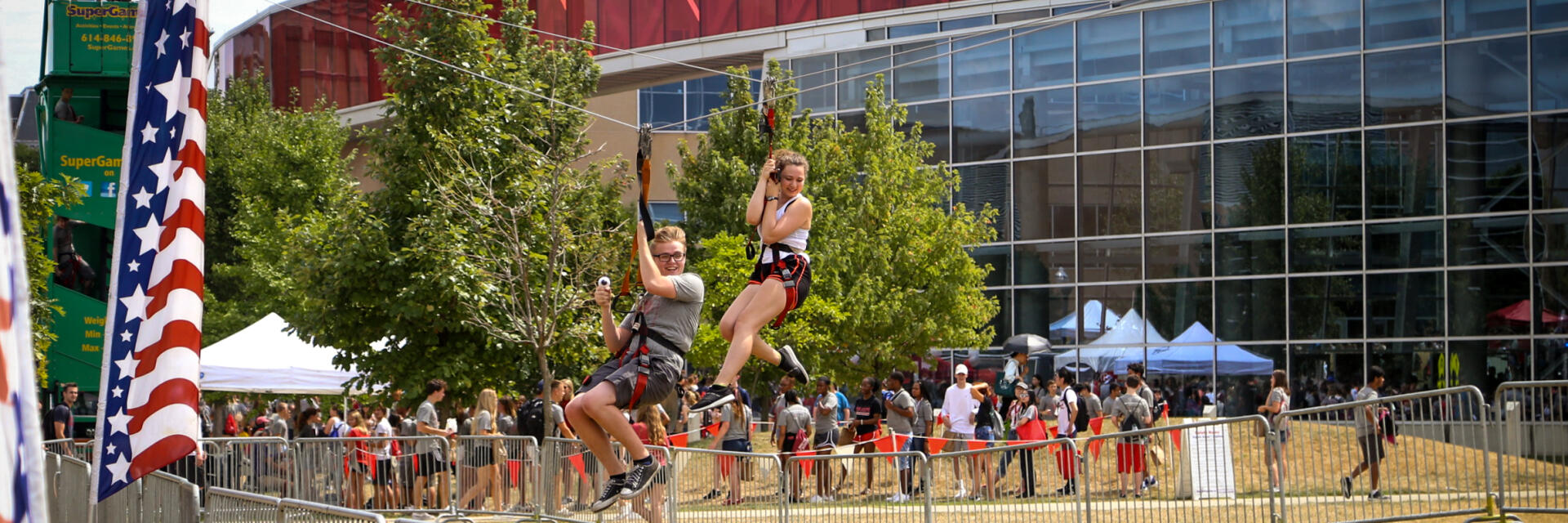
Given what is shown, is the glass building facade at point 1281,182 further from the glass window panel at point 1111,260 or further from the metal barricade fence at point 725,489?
the metal barricade fence at point 725,489

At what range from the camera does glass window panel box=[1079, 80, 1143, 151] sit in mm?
35750

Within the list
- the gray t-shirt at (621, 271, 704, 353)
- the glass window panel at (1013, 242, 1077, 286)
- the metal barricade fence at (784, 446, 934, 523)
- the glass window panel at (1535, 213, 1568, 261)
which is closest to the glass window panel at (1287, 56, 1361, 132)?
the glass window panel at (1535, 213, 1568, 261)

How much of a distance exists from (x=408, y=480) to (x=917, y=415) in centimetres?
770

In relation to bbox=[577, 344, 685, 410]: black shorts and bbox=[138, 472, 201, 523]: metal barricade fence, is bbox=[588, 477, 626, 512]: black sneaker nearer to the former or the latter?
bbox=[577, 344, 685, 410]: black shorts

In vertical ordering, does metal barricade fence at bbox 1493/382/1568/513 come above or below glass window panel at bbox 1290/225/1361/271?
below

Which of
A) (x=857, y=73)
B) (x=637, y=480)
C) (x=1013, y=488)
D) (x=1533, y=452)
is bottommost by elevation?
(x=1013, y=488)

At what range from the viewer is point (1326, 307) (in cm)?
3294

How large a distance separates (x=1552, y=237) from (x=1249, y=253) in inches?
257

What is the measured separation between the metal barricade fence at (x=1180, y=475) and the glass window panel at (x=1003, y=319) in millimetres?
24621

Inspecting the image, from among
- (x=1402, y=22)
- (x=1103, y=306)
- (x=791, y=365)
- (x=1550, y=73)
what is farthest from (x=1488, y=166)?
(x=791, y=365)

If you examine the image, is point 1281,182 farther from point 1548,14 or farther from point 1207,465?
point 1207,465

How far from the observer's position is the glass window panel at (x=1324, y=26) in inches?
1289

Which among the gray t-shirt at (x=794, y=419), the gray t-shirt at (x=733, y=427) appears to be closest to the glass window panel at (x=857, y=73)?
the gray t-shirt at (x=733, y=427)

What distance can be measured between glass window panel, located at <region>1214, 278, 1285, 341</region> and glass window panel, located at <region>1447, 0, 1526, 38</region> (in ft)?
22.8
